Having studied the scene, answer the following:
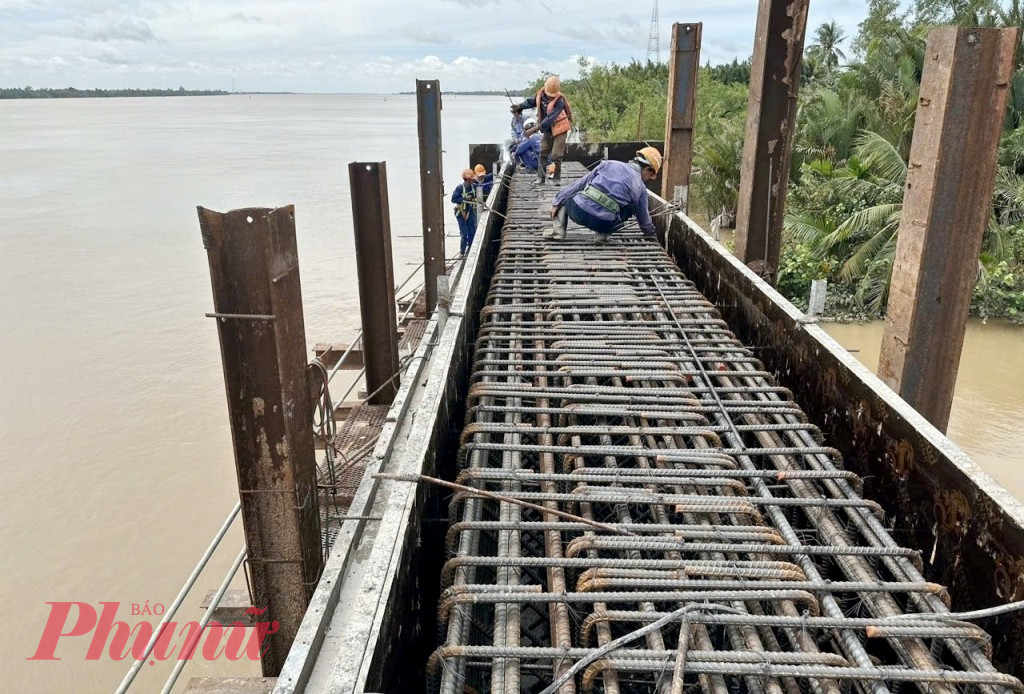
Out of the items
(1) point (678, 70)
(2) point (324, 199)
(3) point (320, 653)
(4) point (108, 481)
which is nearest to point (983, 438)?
(1) point (678, 70)

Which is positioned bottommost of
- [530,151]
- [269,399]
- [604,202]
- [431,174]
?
[269,399]

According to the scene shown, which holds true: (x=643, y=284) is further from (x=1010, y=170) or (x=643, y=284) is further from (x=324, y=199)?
(x=324, y=199)

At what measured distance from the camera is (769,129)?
6031 millimetres

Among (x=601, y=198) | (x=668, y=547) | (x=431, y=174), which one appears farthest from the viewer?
(x=431, y=174)

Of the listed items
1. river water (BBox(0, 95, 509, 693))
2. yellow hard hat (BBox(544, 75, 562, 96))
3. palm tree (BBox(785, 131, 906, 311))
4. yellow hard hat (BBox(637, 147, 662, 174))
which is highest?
yellow hard hat (BBox(544, 75, 562, 96))

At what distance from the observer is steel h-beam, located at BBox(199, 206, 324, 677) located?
2.88 meters

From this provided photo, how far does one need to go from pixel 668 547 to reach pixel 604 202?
15.5 ft

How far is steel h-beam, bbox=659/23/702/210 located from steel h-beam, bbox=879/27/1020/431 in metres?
5.27

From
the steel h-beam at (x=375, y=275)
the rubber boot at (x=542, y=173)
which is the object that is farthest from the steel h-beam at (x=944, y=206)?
the rubber boot at (x=542, y=173)

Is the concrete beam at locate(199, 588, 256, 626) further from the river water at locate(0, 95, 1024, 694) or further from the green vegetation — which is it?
the green vegetation

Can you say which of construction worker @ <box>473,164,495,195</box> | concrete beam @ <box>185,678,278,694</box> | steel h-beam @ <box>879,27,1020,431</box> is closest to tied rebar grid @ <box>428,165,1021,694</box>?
steel h-beam @ <box>879,27,1020,431</box>

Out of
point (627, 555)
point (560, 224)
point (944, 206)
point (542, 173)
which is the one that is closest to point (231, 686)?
point (627, 555)

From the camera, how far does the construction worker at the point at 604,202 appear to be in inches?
271

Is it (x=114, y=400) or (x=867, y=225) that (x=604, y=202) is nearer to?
(x=867, y=225)
